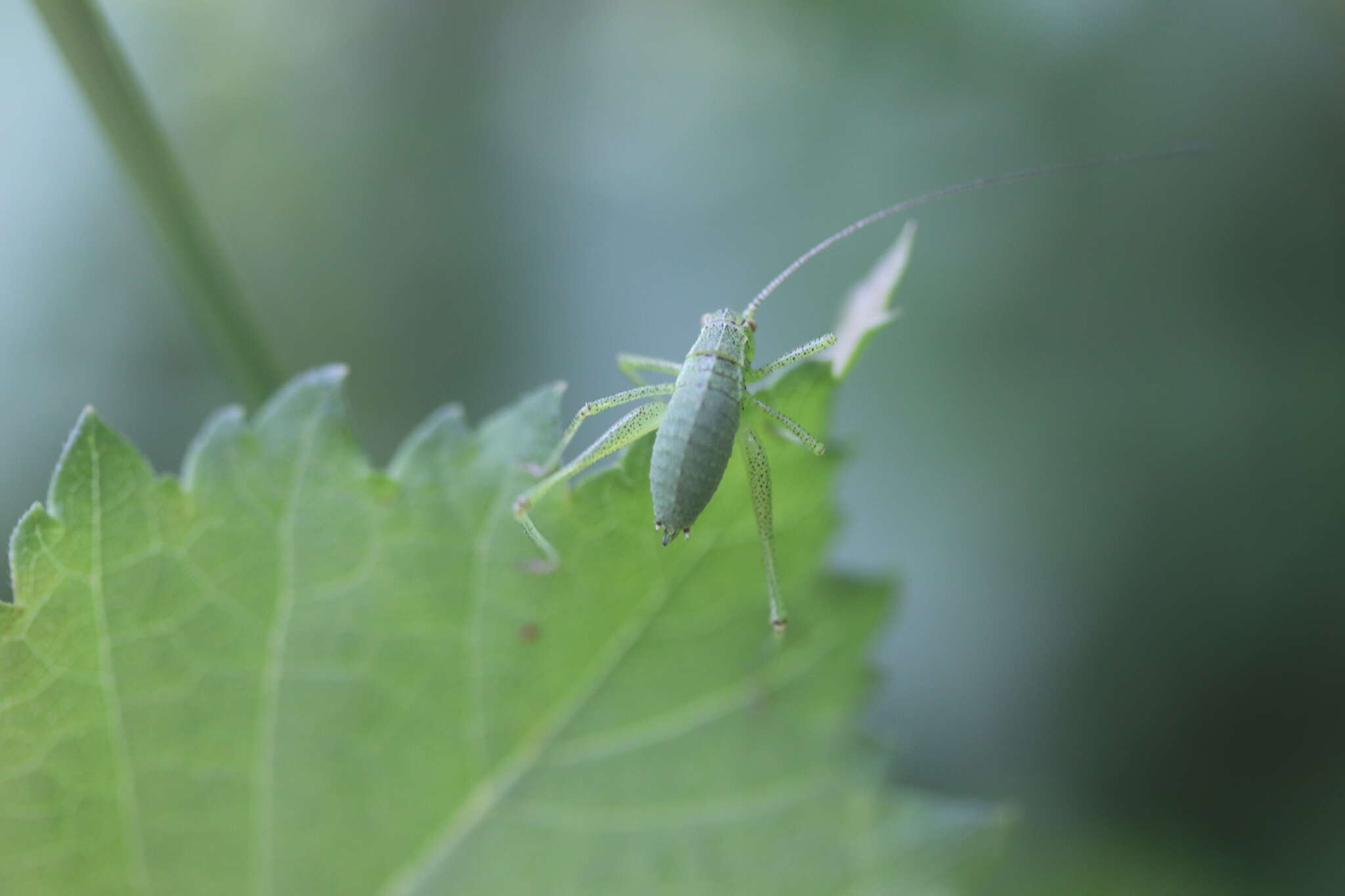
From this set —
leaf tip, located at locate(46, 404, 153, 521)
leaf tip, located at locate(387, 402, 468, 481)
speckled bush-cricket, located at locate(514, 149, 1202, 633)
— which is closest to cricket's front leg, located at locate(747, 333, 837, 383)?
speckled bush-cricket, located at locate(514, 149, 1202, 633)

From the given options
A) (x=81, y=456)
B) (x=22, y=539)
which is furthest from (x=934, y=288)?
(x=22, y=539)

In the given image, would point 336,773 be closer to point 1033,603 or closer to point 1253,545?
point 1033,603

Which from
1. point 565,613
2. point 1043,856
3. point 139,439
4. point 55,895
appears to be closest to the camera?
point 55,895

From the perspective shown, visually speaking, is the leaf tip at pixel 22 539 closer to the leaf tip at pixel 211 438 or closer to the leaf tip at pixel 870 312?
the leaf tip at pixel 211 438

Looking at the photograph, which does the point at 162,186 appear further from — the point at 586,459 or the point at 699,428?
the point at 699,428

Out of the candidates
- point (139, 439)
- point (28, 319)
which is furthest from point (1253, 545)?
point (28, 319)

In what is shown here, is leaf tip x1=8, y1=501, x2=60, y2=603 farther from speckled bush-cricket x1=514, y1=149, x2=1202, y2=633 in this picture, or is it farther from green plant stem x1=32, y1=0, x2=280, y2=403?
speckled bush-cricket x1=514, y1=149, x2=1202, y2=633
